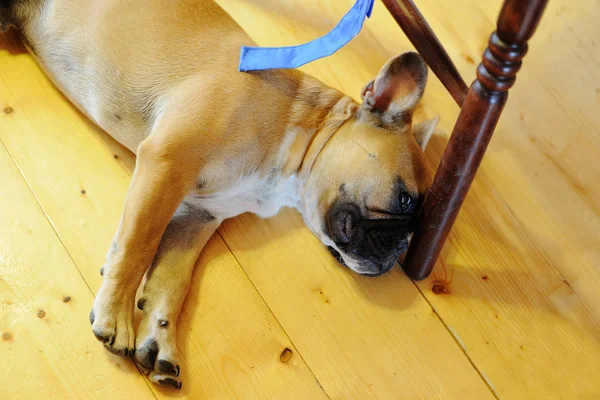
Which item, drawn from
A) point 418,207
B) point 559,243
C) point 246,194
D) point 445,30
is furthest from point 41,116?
point 559,243

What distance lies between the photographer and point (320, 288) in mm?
1973

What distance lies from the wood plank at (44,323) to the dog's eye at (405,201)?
88 centimetres

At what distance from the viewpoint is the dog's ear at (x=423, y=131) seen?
2.09 m

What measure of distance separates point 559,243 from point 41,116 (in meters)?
1.80

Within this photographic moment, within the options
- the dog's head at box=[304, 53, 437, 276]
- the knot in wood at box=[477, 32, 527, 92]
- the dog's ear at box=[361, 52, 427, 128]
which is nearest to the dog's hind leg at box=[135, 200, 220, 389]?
the dog's head at box=[304, 53, 437, 276]

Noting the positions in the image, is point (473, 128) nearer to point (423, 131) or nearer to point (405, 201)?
point (405, 201)

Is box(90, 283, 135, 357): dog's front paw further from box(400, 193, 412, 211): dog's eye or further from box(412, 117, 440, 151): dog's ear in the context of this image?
box(412, 117, 440, 151): dog's ear

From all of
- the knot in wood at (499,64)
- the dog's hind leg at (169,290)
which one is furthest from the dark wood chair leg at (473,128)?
the dog's hind leg at (169,290)

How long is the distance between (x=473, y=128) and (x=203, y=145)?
730 mm

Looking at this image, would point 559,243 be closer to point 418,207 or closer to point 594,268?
point 594,268

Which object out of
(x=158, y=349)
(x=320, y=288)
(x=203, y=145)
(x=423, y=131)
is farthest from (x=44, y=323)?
(x=423, y=131)

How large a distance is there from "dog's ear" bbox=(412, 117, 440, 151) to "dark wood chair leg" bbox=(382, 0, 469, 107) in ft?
0.62

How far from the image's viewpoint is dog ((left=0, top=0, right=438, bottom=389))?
1.73m

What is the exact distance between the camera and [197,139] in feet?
5.70
